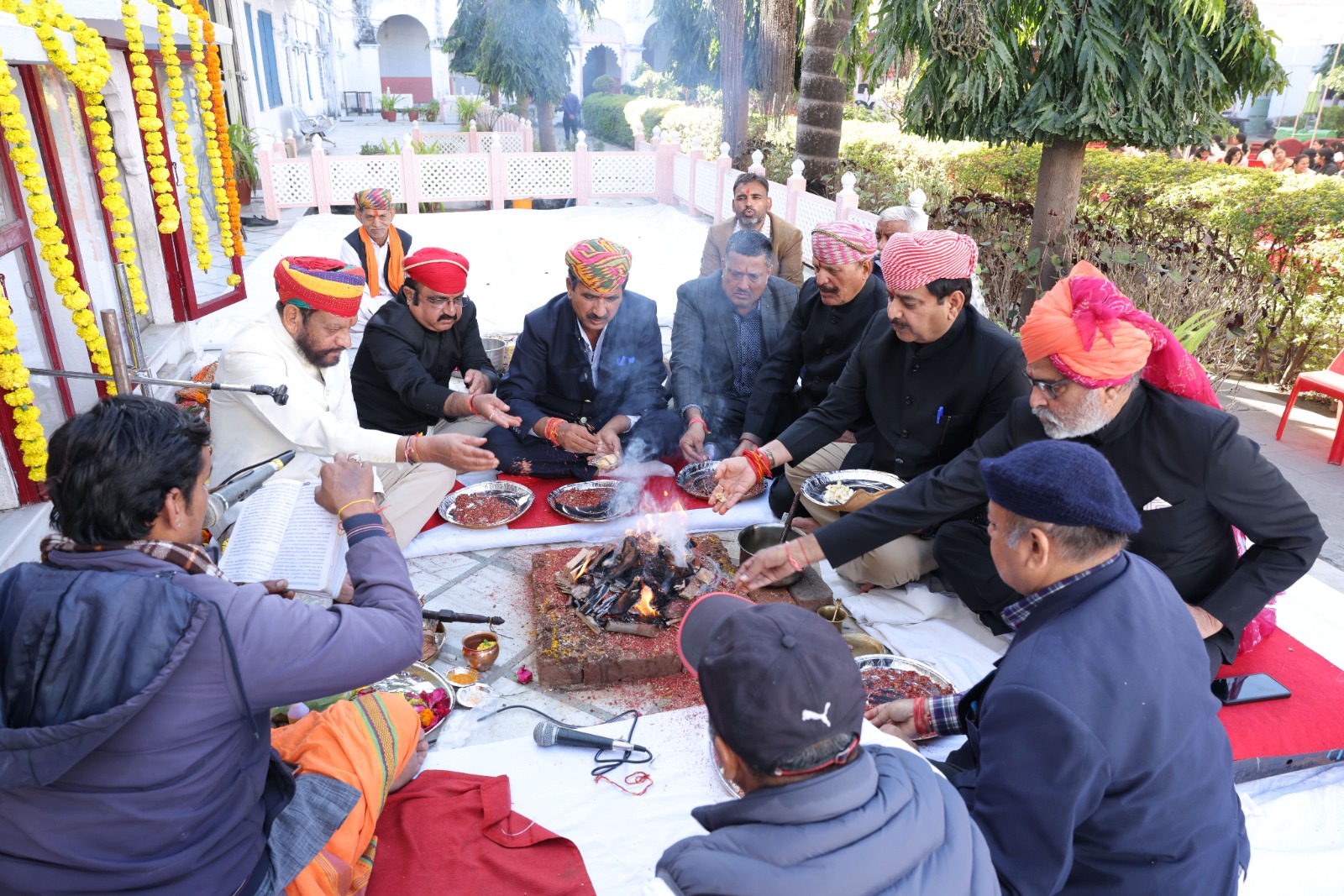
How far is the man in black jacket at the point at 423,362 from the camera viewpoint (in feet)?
16.9

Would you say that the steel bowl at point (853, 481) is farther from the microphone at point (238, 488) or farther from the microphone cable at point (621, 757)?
the microphone at point (238, 488)

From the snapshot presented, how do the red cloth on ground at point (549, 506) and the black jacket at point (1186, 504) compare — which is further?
the red cloth on ground at point (549, 506)

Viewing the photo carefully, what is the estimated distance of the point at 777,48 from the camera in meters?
10.9

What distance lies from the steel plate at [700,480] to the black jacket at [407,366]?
155 cm

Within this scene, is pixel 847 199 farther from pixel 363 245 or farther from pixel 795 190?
pixel 363 245

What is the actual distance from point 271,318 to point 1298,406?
823 cm

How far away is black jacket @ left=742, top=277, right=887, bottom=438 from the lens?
17.5 ft

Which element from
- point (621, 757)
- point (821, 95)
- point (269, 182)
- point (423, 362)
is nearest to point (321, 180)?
point (269, 182)

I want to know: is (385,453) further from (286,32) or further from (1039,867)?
(286,32)

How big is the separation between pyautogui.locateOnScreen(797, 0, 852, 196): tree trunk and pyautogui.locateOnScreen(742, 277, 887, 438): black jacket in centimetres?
552

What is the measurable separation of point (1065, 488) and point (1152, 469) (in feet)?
5.05

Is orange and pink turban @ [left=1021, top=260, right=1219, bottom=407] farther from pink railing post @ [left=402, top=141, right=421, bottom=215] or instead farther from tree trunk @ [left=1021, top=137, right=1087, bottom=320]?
pink railing post @ [left=402, top=141, right=421, bottom=215]

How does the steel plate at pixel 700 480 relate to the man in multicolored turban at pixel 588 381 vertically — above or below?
below

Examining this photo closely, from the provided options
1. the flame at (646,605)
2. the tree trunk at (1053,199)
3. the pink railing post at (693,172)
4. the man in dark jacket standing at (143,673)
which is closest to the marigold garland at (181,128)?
the flame at (646,605)
